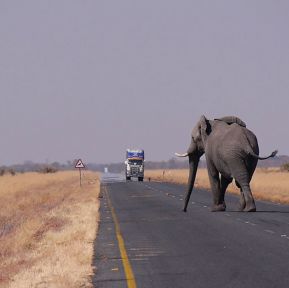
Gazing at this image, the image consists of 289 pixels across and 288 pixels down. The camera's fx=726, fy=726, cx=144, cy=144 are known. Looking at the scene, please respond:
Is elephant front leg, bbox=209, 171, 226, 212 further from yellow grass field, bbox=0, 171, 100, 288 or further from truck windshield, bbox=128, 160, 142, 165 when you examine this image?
truck windshield, bbox=128, 160, 142, 165

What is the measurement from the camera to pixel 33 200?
47.6 m

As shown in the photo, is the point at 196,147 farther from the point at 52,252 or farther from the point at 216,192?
the point at 52,252

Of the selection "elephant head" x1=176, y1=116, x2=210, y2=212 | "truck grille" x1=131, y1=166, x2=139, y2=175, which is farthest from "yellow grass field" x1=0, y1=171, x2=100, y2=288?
"truck grille" x1=131, y1=166, x2=139, y2=175

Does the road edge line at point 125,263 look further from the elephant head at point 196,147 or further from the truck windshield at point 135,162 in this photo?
the truck windshield at point 135,162

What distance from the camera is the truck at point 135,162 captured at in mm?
86125

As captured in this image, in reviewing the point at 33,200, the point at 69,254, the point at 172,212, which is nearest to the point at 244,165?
the point at 172,212

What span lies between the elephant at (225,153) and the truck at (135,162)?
56.5 m

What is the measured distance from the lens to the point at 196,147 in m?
29.2

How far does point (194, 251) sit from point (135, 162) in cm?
7201

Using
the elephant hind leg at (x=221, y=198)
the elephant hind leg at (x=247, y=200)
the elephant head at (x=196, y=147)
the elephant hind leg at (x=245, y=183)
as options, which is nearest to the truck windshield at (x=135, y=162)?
the elephant head at (x=196, y=147)

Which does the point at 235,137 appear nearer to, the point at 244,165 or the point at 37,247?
the point at 244,165

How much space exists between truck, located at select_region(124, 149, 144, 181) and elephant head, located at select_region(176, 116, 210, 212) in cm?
5667

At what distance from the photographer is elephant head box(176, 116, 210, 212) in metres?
28.6

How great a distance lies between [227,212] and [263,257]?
13998 millimetres
